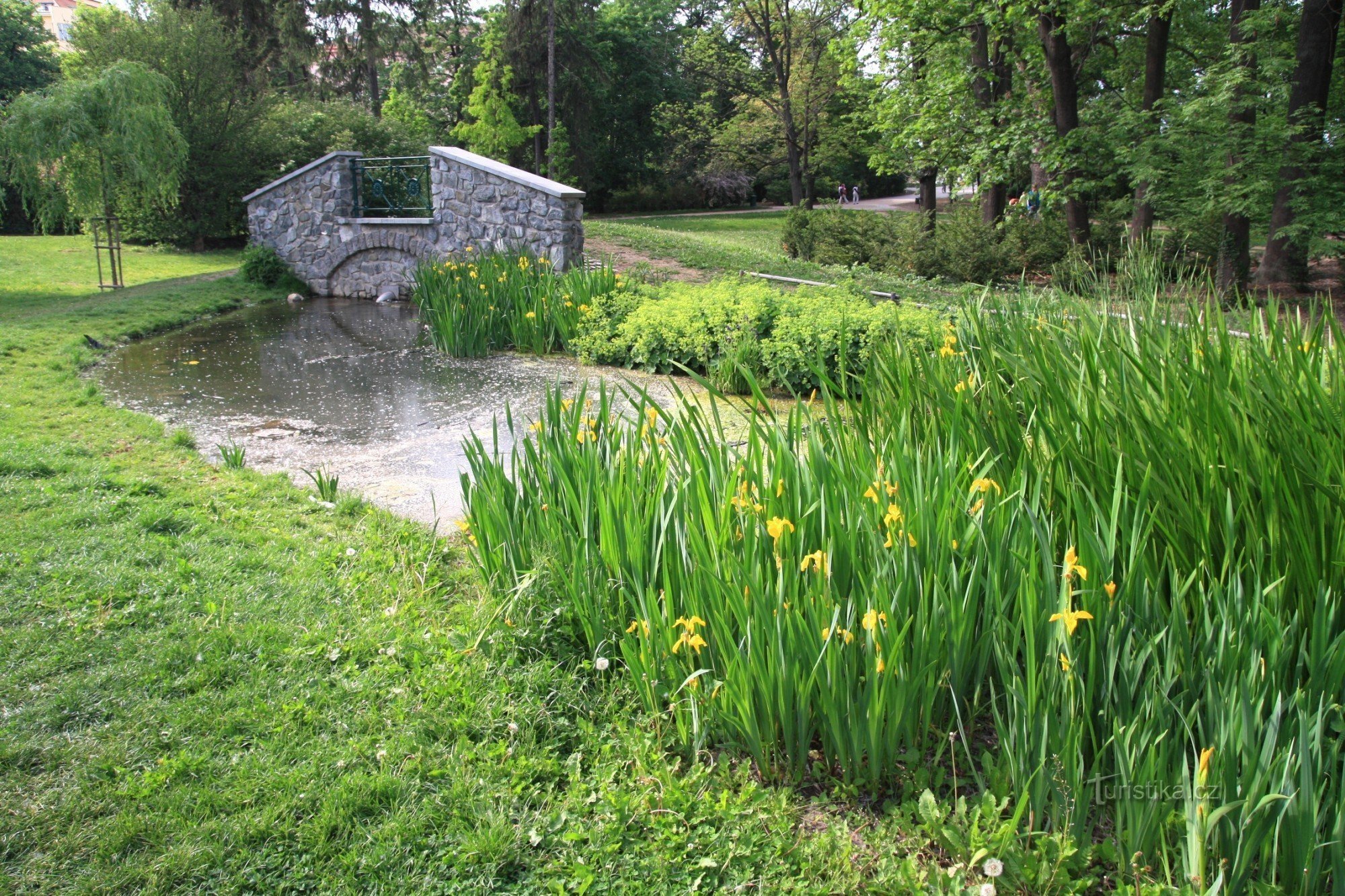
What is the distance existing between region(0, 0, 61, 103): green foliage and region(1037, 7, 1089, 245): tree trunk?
29715 millimetres

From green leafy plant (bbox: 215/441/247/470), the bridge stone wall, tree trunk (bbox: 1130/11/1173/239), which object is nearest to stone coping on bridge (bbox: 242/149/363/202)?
the bridge stone wall

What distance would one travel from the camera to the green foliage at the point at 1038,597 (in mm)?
1874

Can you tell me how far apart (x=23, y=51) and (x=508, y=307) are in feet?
103

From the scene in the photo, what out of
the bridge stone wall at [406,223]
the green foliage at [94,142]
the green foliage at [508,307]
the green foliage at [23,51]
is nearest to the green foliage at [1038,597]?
the green foliage at [508,307]

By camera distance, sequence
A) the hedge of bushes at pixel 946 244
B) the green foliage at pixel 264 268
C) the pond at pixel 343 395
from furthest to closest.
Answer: the green foliage at pixel 264 268 → the hedge of bushes at pixel 946 244 → the pond at pixel 343 395

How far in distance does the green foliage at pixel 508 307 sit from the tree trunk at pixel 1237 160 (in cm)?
793

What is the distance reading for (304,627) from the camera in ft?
10.6

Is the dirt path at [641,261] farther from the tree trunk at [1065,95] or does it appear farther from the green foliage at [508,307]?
the tree trunk at [1065,95]

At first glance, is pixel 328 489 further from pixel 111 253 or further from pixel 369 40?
pixel 369 40

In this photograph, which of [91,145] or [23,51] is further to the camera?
[23,51]

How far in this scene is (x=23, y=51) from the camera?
30484 millimetres

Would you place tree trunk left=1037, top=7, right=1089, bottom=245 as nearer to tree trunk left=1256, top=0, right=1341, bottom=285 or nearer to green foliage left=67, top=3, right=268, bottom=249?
tree trunk left=1256, top=0, right=1341, bottom=285

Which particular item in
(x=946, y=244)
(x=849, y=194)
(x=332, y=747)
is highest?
(x=849, y=194)

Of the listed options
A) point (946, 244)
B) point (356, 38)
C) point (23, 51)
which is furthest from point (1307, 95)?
point (23, 51)
